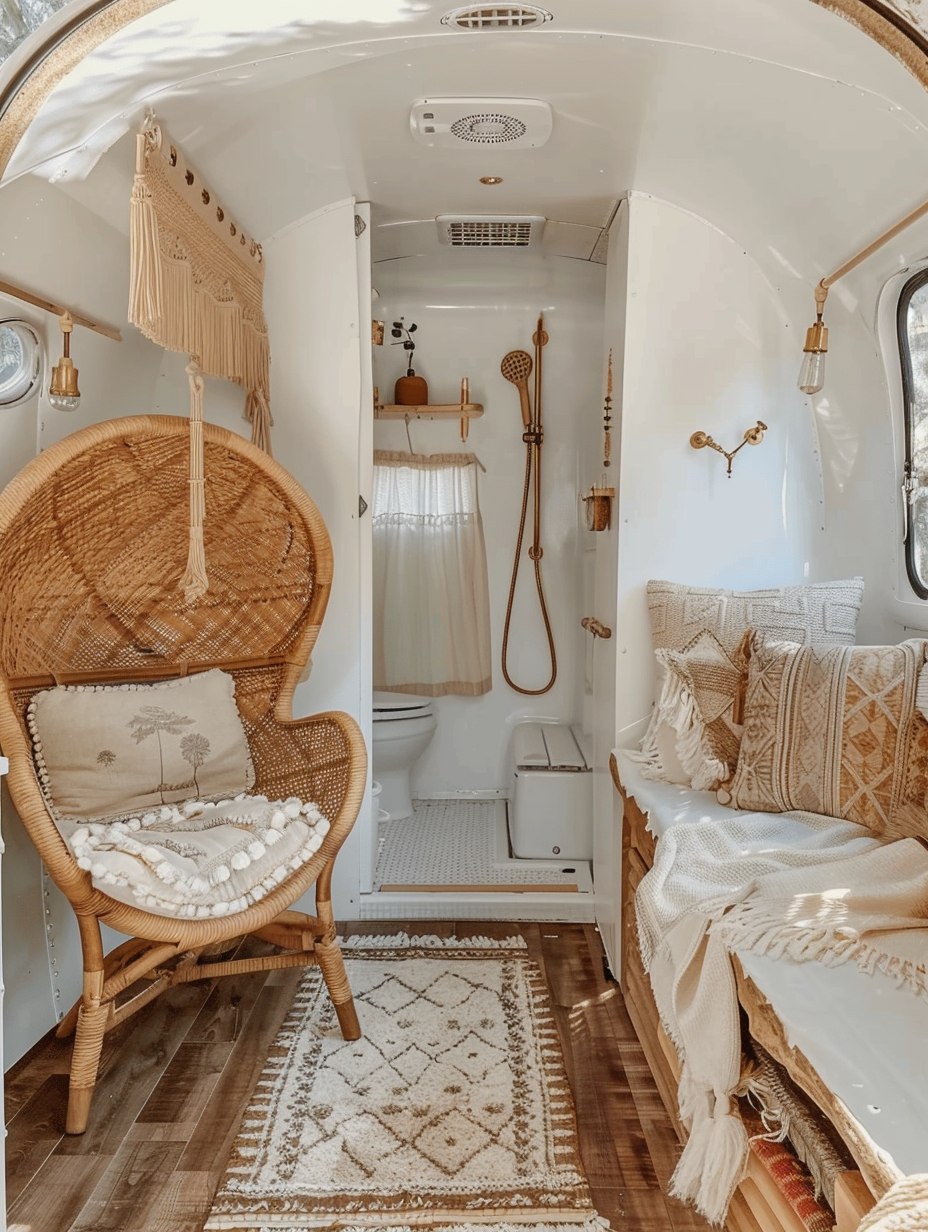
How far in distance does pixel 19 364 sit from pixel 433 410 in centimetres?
192

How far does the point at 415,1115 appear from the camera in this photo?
1.88m

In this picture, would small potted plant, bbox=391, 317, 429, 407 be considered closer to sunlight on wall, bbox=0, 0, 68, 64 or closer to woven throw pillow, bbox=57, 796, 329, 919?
woven throw pillow, bbox=57, 796, 329, 919

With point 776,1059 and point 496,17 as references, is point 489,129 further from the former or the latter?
point 776,1059

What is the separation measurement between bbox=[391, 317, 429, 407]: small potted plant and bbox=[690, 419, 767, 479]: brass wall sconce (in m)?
1.44

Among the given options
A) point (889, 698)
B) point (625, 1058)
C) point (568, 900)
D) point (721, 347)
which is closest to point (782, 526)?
point (721, 347)

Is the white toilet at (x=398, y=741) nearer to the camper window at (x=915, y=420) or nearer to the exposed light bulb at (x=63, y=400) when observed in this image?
the exposed light bulb at (x=63, y=400)

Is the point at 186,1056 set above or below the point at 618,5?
below

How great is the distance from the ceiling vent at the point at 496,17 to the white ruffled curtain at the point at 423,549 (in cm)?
213

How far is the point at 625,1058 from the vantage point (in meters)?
2.11

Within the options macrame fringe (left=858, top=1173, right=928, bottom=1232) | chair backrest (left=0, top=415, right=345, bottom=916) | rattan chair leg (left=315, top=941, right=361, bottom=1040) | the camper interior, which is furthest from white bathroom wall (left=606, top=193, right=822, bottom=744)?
macrame fringe (left=858, top=1173, right=928, bottom=1232)

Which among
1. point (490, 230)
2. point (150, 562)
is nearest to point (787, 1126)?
point (150, 562)

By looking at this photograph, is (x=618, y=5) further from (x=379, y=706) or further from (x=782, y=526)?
(x=379, y=706)

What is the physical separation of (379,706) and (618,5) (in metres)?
2.35

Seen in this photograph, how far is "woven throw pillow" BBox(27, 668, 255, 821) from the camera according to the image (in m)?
2.08
